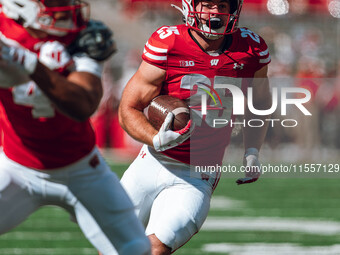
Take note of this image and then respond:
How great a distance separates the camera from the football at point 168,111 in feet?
12.0

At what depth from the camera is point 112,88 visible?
14094 millimetres

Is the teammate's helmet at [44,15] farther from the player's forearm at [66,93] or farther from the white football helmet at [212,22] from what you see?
the white football helmet at [212,22]

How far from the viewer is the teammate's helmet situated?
2.87 metres

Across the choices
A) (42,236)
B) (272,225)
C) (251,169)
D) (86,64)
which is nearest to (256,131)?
(251,169)

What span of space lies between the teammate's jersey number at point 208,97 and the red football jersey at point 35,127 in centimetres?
94

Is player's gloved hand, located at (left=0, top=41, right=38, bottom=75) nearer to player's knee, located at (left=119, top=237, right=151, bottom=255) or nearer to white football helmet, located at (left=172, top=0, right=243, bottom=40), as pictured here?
player's knee, located at (left=119, top=237, right=151, bottom=255)

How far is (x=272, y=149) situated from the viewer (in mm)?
13273

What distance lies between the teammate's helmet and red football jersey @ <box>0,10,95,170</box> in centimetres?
4

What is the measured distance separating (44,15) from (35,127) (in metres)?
0.43

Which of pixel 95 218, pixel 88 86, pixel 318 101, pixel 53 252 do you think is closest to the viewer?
pixel 88 86

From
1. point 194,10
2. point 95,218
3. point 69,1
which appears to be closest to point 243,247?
point 194,10

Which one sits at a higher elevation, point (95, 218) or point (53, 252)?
point (95, 218)

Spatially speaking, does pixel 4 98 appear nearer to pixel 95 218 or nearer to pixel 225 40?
pixel 95 218

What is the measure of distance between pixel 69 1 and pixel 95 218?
2.77 ft
